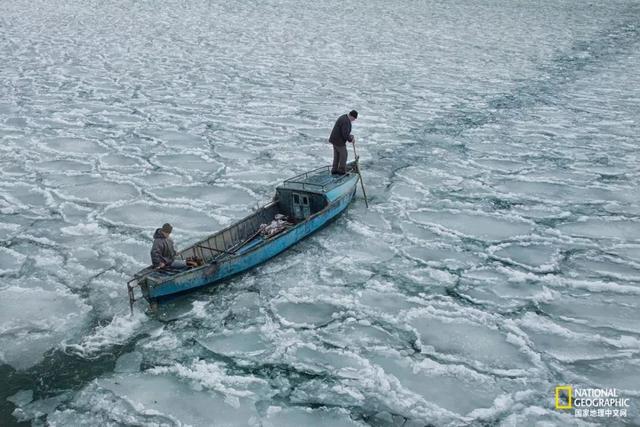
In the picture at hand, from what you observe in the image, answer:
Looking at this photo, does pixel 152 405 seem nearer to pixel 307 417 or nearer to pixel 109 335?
pixel 109 335

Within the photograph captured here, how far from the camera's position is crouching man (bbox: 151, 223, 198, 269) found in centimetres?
490

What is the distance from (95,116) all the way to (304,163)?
470 centimetres

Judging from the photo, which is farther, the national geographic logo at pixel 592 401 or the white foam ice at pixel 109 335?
the white foam ice at pixel 109 335

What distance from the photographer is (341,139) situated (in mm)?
6891

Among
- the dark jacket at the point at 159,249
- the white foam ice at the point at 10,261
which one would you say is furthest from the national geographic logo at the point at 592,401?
the white foam ice at the point at 10,261

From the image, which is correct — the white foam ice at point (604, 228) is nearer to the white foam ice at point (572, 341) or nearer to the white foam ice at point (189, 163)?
the white foam ice at point (572, 341)

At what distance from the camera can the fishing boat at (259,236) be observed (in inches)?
191

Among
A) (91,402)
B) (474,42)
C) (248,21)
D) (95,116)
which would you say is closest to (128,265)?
(91,402)

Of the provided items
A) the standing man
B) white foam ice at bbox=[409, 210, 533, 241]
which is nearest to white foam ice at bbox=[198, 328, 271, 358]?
white foam ice at bbox=[409, 210, 533, 241]

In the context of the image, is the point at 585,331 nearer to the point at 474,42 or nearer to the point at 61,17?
the point at 474,42

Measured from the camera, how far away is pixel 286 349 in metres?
4.46

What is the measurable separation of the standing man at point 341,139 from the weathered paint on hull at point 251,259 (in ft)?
1.47

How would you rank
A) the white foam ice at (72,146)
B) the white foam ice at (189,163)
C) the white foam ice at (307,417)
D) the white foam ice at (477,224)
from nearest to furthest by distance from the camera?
the white foam ice at (307,417) < the white foam ice at (477,224) < the white foam ice at (189,163) < the white foam ice at (72,146)

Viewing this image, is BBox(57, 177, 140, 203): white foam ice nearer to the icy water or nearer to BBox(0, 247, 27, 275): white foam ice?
the icy water
